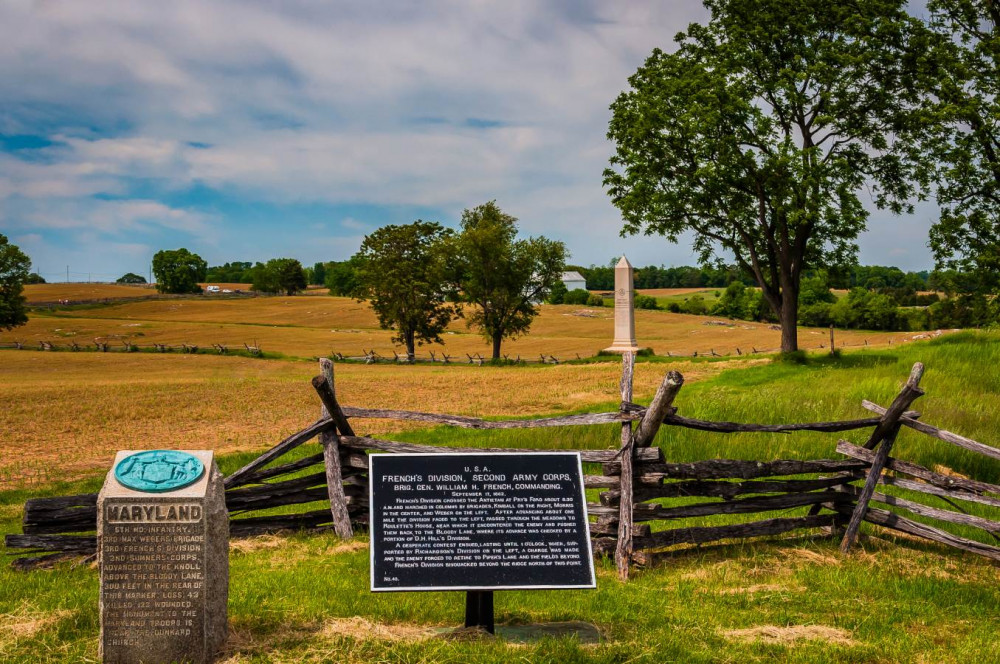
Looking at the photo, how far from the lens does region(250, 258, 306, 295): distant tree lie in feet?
447

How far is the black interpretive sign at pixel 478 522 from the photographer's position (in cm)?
612

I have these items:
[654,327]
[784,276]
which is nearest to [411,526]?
[784,276]

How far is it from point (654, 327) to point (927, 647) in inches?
3232

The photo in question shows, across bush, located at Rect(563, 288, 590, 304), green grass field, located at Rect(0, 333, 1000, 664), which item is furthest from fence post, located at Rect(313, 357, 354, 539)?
bush, located at Rect(563, 288, 590, 304)

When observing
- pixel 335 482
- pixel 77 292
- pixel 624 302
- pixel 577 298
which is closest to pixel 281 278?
pixel 77 292

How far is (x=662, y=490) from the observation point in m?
9.10

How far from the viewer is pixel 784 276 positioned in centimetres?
3003

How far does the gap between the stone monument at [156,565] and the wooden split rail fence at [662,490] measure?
3699 millimetres

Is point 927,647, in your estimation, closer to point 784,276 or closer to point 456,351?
point 784,276

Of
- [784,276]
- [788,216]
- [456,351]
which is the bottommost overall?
[456,351]

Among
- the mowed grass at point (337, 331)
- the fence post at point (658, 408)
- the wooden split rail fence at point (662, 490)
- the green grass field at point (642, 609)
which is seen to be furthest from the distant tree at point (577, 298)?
the fence post at point (658, 408)

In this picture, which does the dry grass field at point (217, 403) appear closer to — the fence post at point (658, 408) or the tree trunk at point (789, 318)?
the tree trunk at point (789, 318)

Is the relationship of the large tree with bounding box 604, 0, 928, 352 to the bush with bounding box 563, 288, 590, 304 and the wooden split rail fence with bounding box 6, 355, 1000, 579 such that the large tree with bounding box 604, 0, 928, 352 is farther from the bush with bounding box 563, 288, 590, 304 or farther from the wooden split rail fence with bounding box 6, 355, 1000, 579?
the bush with bounding box 563, 288, 590, 304

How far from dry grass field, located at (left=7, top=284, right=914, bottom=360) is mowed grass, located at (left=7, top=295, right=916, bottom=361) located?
9 centimetres
